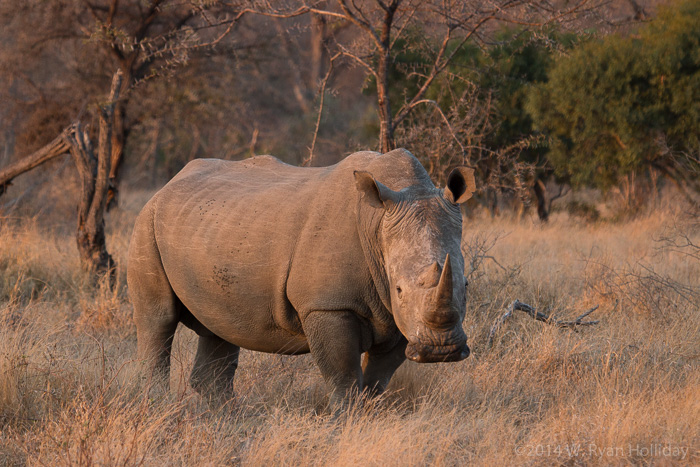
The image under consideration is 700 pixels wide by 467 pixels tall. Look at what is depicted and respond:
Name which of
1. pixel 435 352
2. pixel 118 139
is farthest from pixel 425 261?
pixel 118 139

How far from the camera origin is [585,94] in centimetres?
1288

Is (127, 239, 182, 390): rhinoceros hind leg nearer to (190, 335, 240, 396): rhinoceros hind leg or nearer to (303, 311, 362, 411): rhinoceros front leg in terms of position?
(190, 335, 240, 396): rhinoceros hind leg

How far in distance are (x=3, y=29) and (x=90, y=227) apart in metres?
8.52

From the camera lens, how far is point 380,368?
452 cm

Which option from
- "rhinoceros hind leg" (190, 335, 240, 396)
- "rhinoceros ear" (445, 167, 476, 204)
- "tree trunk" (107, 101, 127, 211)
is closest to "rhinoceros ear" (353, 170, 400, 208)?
"rhinoceros ear" (445, 167, 476, 204)

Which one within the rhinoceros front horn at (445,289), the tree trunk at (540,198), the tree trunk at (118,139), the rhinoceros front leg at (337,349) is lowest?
the tree trunk at (540,198)

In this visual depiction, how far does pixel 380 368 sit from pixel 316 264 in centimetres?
79

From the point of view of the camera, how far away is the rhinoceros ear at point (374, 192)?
3906 millimetres

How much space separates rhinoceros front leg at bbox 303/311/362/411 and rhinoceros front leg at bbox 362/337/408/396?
10.3 inches

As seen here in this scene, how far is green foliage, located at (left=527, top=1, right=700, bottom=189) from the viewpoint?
1223 centimetres

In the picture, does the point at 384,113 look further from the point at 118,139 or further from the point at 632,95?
the point at 118,139

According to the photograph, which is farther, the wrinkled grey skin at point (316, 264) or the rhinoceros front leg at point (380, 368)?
the rhinoceros front leg at point (380, 368)

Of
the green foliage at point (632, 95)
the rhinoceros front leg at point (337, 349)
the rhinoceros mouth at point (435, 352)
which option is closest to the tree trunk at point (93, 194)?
the rhinoceros front leg at point (337, 349)

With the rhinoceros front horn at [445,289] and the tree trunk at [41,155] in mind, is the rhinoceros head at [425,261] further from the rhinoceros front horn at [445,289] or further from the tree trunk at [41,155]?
the tree trunk at [41,155]
